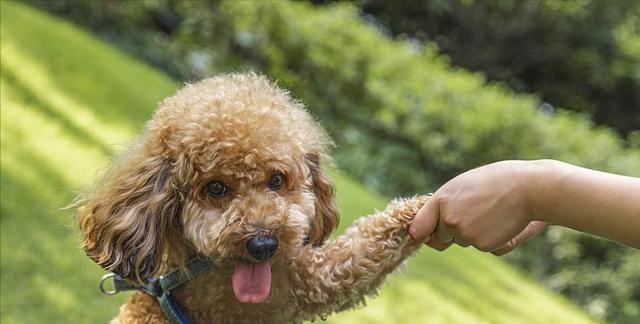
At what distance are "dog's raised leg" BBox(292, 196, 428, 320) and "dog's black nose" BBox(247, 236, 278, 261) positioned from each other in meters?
0.21

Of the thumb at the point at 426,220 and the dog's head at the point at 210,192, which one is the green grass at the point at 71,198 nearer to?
the dog's head at the point at 210,192

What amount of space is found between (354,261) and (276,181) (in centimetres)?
30

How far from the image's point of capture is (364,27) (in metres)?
9.27

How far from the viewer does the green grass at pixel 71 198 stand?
10.5ft

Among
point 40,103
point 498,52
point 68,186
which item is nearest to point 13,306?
point 68,186

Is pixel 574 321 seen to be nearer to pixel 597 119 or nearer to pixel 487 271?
pixel 487 271

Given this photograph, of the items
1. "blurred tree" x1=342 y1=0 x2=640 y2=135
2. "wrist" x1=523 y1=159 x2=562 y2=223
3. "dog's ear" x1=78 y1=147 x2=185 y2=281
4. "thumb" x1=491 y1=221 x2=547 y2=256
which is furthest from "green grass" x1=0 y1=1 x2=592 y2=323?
"blurred tree" x1=342 y1=0 x2=640 y2=135

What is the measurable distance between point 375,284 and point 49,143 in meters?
3.31

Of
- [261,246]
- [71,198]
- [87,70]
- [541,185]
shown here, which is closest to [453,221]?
[541,185]

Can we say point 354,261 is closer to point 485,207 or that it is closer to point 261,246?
point 261,246

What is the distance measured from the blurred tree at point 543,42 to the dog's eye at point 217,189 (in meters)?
13.7

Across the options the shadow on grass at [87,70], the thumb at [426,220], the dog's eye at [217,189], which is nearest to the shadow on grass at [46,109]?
the shadow on grass at [87,70]

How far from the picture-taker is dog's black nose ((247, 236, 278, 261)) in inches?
70.3

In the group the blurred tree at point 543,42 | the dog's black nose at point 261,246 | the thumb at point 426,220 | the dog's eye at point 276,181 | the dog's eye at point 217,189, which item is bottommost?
the dog's black nose at point 261,246
